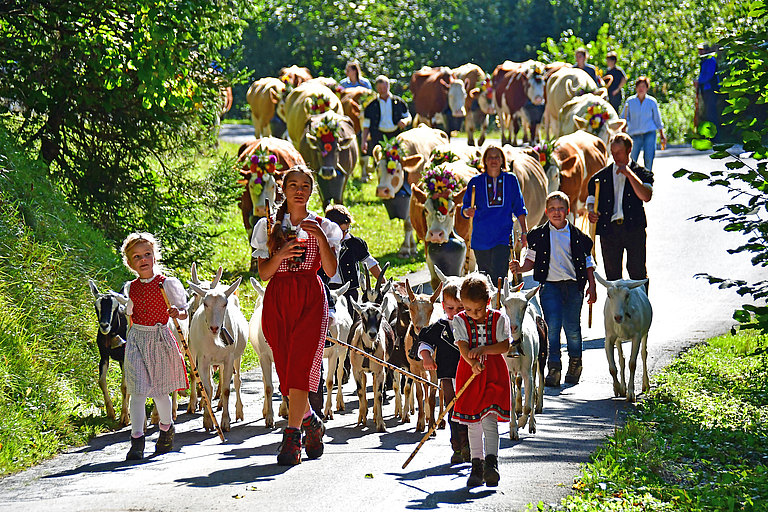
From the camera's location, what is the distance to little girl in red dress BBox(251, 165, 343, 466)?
8391 millimetres

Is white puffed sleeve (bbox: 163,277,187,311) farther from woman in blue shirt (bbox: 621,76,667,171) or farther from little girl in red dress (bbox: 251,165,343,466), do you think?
woman in blue shirt (bbox: 621,76,667,171)

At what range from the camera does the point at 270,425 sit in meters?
10.0

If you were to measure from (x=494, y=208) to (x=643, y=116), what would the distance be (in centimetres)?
1114

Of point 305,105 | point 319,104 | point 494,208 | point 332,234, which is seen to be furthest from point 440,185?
point 305,105

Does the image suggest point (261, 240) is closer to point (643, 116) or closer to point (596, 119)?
point (596, 119)

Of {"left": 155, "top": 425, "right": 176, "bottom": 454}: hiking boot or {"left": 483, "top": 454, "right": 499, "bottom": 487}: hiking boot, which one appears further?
{"left": 155, "top": 425, "right": 176, "bottom": 454}: hiking boot

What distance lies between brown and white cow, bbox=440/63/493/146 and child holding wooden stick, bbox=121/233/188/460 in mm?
22057

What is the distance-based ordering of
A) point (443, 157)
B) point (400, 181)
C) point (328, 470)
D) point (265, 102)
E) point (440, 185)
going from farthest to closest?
point (265, 102) → point (400, 181) → point (443, 157) → point (440, 185) → point (328, 470)

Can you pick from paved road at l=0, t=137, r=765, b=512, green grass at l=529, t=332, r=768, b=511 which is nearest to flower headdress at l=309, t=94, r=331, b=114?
paved road at l=0, t=137, r=765, b=512

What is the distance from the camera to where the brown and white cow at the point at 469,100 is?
3091cm

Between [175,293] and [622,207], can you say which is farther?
[622,207]

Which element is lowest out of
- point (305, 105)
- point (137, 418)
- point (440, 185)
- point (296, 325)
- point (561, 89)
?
point (137, 418)

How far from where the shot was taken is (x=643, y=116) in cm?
2273

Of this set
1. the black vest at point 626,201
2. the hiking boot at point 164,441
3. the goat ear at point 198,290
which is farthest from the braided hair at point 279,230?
the black vest at point 626,201
